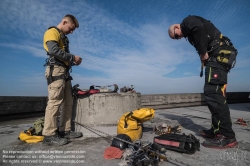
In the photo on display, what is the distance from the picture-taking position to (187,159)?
2.17 m

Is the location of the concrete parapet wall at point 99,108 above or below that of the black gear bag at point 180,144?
above

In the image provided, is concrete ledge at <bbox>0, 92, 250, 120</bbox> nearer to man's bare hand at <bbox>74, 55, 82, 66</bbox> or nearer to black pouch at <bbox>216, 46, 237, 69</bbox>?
→ man's bare hand at <bbox>74, 55, 82, 66</bbox>

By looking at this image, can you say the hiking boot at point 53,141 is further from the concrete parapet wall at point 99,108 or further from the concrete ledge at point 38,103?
the concrete ledge at point 38,103

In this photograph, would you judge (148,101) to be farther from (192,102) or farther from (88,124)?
(88,124)

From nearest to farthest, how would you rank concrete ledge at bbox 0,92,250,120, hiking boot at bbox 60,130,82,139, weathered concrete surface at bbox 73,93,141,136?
1. hiking boot at bbox 60,130,82,139
2. weathered concrete surface at bbox 73,93,141,136
3. concrete ledge at bbox 0,92,250,120

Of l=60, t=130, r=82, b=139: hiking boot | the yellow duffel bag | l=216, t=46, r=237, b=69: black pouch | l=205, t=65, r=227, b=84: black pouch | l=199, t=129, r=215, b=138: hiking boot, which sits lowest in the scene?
l=60, t=130, r=82, b=139: hiking boot

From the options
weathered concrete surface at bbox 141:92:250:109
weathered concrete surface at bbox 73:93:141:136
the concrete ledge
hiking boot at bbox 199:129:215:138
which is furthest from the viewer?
weathered concrete surface at bbox 141:92:250:109

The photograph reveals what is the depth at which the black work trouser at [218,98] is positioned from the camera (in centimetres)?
259

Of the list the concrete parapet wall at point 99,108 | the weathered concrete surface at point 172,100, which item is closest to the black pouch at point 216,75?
the concrete parapet wall at point 99,108

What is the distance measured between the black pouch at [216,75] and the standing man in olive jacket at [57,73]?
2.52 metres

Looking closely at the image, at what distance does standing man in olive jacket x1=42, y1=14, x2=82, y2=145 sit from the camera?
113 inches

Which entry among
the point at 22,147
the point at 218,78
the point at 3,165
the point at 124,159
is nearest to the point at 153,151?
the point at 124,159

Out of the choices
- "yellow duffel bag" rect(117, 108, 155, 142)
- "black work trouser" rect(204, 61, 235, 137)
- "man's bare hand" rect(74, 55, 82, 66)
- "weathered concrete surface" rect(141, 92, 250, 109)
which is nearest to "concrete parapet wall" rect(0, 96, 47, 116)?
"man's bare hand" rect(74, 55, 82, 66)

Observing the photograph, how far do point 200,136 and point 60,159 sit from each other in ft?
9.02
